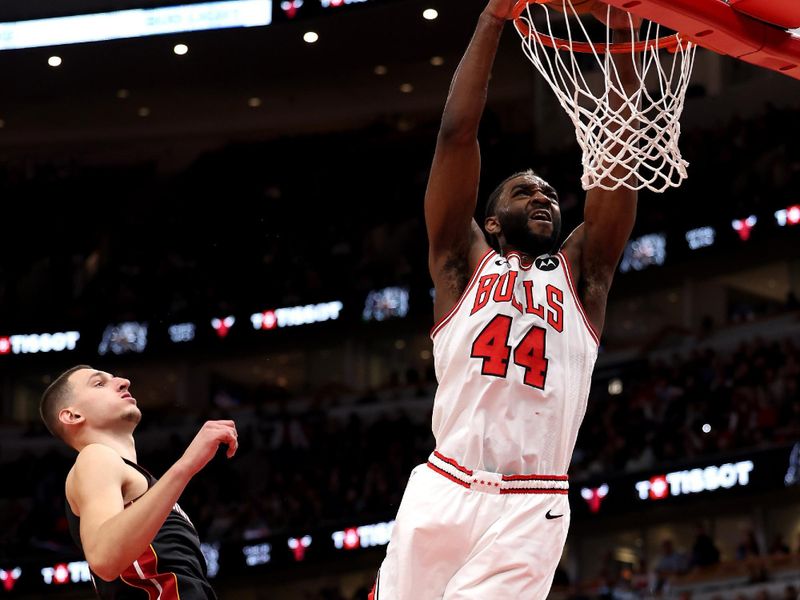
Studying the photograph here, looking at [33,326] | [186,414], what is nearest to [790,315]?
[186,414]

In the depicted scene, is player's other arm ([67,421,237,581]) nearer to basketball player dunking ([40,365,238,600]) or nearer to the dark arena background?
basketball player dunking ([40,365,238,600])

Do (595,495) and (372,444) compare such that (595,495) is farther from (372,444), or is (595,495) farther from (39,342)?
(39,342)

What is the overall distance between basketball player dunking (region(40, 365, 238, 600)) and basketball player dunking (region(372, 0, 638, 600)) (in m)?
0.67

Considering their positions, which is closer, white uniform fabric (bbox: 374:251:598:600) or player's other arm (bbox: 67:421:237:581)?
player's other arm (bbox: 67:421:237:581)

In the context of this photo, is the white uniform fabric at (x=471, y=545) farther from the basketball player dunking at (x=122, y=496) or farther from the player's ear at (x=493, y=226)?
the player's ear at (x=493, y=226)

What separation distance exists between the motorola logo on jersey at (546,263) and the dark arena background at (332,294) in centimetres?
1005

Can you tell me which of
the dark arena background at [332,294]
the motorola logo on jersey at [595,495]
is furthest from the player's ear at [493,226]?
the motorola logo on jersey at [595,495]

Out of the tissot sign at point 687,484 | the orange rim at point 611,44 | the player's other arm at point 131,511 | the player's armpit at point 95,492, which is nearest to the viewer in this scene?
the player's other arm at point 131,511

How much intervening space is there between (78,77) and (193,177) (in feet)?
7.79

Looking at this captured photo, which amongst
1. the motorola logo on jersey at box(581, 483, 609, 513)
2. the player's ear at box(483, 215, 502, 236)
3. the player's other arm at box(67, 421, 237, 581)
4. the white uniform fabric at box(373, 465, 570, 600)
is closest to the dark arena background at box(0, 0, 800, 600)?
the motorola logo on jersey at box(581, 483, 609, 513)

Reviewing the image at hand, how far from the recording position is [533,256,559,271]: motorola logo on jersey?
4105 millimetres

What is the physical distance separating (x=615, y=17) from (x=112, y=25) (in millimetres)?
12749

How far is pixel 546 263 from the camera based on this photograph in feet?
13.5

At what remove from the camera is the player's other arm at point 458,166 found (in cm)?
409
